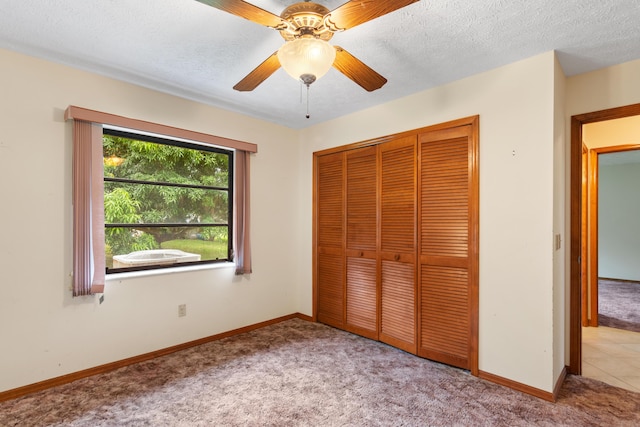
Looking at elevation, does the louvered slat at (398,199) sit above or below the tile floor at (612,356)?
above

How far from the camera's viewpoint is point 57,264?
2391 mm

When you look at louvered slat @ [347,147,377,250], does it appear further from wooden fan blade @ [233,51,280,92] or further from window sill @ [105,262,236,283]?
wooden fan blade @ [233,51,280,92]

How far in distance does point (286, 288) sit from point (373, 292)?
1.17 m

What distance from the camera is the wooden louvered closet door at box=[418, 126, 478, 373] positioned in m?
2.57

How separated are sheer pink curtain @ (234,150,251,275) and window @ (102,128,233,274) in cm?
13

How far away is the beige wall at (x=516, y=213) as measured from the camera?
87.4 inches

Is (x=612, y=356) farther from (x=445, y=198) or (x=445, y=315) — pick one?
(x=445, y=198)

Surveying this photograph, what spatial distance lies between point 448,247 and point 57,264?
3.04 metres

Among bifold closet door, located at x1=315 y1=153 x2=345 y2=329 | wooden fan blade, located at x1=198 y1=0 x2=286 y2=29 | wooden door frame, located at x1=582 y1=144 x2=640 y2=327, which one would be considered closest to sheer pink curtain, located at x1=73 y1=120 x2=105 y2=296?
wooden fan blade, located at x1=198 y1=0 x2=286 y2=29

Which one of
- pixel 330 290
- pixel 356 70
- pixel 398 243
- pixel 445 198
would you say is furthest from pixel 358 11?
pixel 330 290

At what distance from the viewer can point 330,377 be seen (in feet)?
8.24

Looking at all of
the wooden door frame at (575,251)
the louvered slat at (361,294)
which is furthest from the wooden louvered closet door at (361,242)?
the wooden door frame at (575,251)

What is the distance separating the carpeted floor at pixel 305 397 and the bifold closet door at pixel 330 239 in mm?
832

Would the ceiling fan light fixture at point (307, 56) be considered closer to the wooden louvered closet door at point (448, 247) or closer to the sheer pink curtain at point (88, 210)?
the wooden louvered closet door at point (448, 247)
